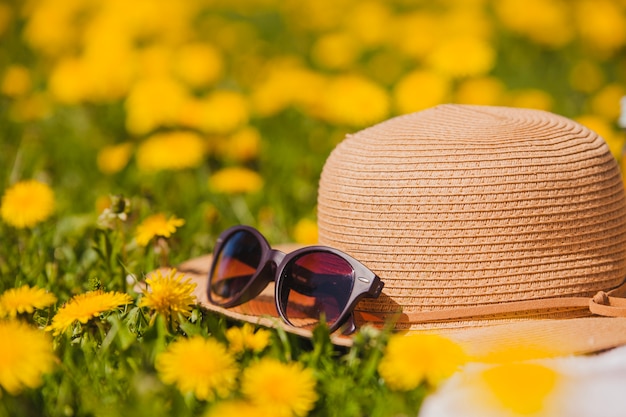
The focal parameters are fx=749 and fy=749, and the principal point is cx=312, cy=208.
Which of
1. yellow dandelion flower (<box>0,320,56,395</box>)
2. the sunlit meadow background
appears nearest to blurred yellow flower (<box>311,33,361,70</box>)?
the sunlit meadow background

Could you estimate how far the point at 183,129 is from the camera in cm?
386

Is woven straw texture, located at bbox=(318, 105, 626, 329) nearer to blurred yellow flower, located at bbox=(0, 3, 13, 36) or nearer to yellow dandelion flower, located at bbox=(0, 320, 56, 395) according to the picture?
yellow dandelion flower, located at bbox=(0, 320, 56, 395)

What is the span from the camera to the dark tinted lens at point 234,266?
219 cm

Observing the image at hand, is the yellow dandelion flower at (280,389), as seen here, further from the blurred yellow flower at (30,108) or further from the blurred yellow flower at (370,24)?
the blurred yellow flower at (370,24)

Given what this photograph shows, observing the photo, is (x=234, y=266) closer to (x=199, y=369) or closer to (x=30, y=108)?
(x=199, y=369)

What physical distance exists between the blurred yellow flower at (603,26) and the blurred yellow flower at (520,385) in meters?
4.14

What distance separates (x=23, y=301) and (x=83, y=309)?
209mm

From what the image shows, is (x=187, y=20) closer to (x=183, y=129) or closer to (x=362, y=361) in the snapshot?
(x=183, y=129)

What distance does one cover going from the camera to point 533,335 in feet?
5.77

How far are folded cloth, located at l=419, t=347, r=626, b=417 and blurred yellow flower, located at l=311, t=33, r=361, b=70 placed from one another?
4172mm

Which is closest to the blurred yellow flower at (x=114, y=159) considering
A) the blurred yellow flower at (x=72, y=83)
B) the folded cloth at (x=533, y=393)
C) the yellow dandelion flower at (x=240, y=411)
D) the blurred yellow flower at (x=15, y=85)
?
the blurred yellow flower at (x=72, y=83)

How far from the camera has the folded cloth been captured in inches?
55.7

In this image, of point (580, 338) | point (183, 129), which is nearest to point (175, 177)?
point (183, 129)

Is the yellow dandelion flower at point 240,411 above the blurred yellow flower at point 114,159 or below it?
above
